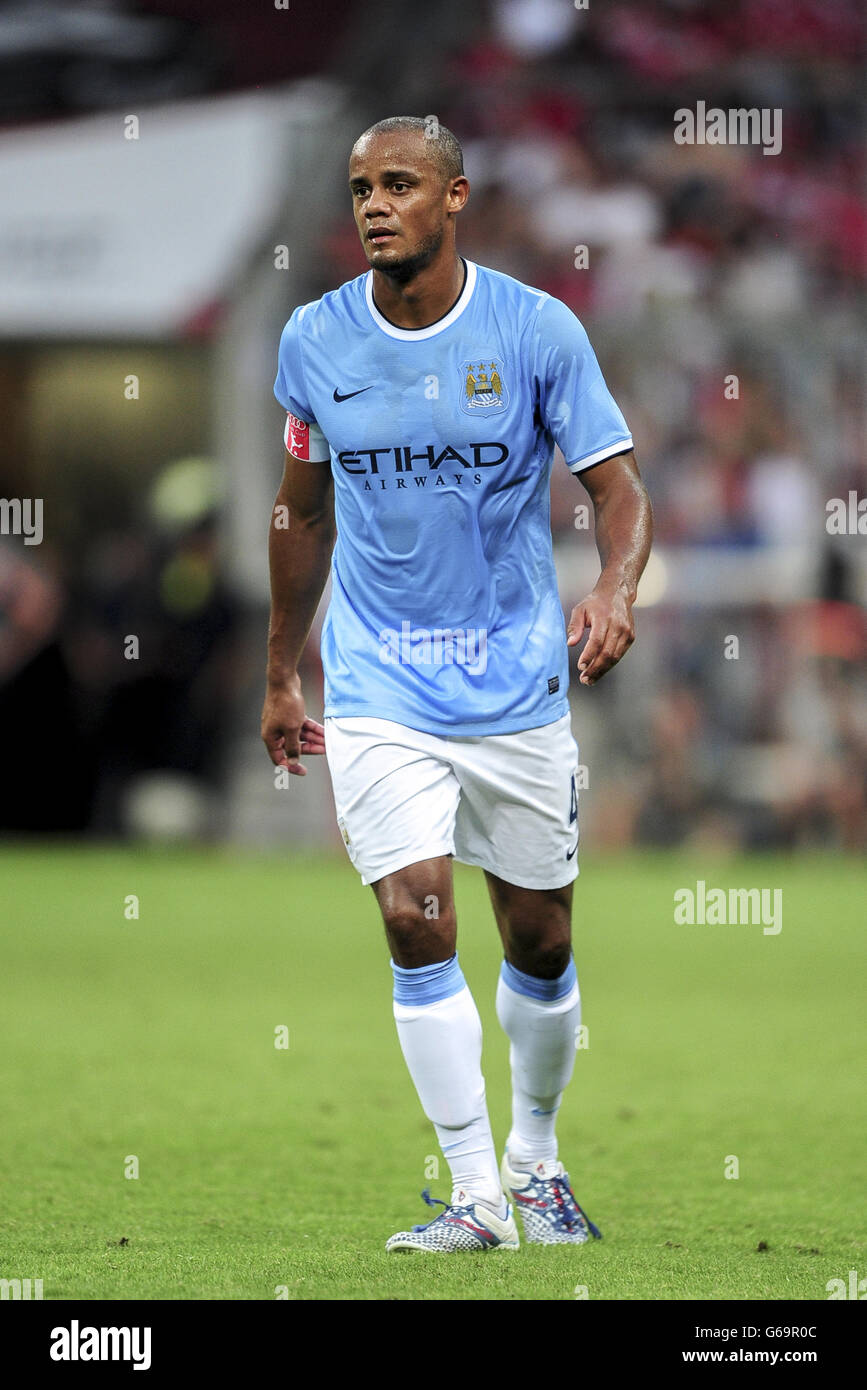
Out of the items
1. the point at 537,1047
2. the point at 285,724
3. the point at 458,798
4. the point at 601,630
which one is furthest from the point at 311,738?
the point at 601,630

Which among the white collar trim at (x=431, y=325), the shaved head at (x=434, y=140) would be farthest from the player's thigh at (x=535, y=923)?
the shaved head at (x=434, y=140)

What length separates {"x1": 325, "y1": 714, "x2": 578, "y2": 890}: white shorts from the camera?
511cm

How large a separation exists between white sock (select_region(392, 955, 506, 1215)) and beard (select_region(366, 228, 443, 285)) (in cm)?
167

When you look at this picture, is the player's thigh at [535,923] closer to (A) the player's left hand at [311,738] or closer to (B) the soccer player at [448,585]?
(B) the soccer player at [448,585]

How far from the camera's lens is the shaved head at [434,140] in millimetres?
5062

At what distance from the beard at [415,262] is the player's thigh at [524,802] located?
1.14 m

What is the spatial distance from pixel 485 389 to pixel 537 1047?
171 cm

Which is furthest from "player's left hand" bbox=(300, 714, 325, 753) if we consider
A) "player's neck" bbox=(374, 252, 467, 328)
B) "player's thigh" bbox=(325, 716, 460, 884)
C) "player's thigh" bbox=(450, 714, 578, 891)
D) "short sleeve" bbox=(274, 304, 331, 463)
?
"player's neck" bbox=(374, 252, 467, 328)

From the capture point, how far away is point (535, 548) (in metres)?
5.32

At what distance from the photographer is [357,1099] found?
7453mm

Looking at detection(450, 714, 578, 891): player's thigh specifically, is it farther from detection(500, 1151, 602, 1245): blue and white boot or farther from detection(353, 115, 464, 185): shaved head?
detection(353, 115, 464, 185): shaved head

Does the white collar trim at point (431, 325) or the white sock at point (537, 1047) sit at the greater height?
the white collar trim at point (431, 325)
